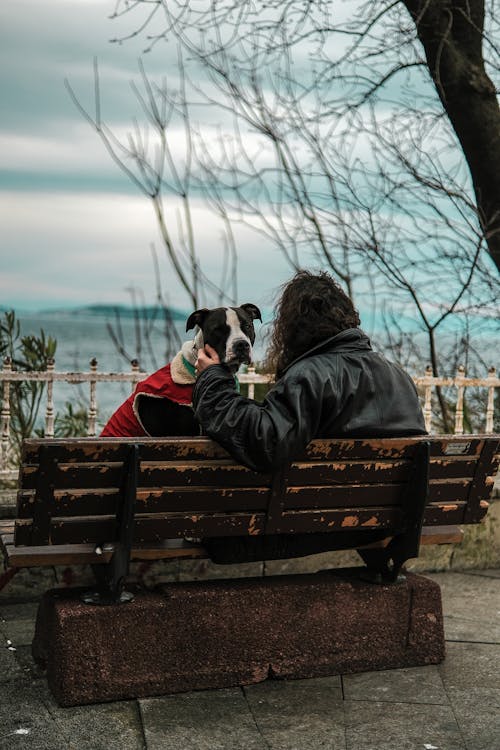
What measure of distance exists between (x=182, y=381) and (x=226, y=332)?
30 centimetres

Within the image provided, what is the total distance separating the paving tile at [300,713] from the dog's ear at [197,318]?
1.64 m

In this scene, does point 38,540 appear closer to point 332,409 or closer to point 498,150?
point 332,409

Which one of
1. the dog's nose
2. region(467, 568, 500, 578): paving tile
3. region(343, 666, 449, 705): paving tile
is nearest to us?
region(343, 666, 449, 705): paving tile

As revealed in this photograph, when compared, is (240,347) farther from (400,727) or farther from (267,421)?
(400,727)

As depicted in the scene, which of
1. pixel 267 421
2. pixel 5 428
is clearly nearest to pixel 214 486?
pixel 267 421

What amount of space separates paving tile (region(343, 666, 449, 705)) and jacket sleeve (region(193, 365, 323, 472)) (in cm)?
109

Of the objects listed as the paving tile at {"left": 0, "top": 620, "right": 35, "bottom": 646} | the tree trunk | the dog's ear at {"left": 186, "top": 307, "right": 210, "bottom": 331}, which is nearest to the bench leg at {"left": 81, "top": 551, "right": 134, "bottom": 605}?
the paving tile at {"left": 0, "top": 620, "right": 35, "bottom": 646}

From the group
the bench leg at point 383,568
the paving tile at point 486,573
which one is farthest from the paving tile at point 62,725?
the paving tile at point 486,573

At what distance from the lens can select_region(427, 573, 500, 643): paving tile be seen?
5.21 meters

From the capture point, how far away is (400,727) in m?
4.00

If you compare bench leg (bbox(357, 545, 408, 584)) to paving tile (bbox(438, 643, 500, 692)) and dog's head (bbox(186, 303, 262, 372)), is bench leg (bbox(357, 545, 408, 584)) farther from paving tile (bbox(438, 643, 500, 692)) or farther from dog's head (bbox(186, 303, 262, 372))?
dog's head (bbox(186, 303, 262, 372))

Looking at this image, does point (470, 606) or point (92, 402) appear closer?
point (470, 606)

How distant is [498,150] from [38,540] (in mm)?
6125

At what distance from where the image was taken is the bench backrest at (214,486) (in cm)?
391
